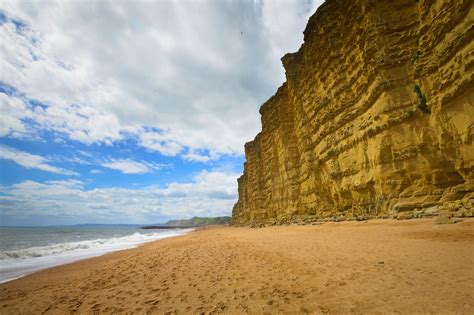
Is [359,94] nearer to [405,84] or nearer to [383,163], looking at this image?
[405,84]

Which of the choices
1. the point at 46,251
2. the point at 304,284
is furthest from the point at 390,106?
the point at 46,251

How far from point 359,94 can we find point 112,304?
17.9m

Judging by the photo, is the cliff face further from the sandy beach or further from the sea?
the sea

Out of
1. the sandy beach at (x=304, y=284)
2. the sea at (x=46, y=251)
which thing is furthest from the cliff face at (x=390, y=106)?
the sea at (x=46, y=251)

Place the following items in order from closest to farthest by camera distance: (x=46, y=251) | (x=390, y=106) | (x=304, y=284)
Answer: (x=304, y=284) < (x=390, y=106) < (x=46, y=251)

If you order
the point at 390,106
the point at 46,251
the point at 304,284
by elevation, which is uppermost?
the point at 390,106

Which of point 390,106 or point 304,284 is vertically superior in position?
point 390,106

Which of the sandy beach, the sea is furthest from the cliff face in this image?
the sea

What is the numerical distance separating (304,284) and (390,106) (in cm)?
1306

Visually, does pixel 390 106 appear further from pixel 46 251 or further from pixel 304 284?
pixel 46 251

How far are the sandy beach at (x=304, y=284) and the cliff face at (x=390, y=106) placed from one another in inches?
189

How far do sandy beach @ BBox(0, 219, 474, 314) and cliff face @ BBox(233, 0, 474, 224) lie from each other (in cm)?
481

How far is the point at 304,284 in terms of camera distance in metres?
A: 4.84

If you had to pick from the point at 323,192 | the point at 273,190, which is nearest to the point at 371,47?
the point at 323,192
